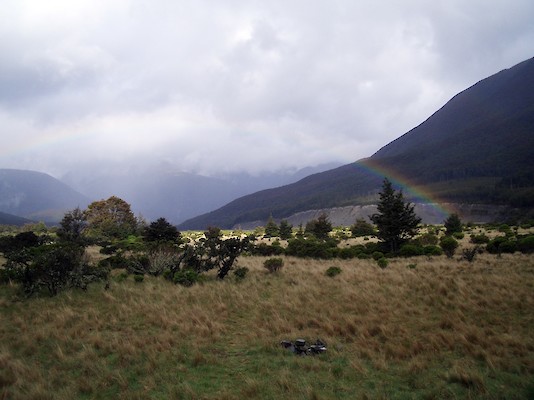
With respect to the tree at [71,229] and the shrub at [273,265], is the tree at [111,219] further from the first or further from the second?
the shrub at [273,265]

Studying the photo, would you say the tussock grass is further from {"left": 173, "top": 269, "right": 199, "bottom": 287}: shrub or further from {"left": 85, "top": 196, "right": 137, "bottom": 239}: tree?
{"left": 85, "top": 196, "right": 137, "bottom": 239}: tree

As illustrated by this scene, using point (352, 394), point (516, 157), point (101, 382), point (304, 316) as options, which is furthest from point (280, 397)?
point (516, 157)

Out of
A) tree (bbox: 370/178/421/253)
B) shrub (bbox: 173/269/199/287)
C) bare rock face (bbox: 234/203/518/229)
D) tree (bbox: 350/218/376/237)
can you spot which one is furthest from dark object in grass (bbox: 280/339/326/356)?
bare rock face (bbox: 234/203/518/229)

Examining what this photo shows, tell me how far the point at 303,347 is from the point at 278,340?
0.97 meters

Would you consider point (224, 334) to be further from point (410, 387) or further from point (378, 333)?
point (410, 387)

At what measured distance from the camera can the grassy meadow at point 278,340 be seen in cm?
633

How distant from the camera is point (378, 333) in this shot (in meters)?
8.84

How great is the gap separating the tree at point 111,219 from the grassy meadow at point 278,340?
43997 mm

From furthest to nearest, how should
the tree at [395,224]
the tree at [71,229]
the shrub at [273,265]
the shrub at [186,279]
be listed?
the tree at [71,229]
the tree at [395,224]
the shrub at [273,265]
the shrub at [186,279]

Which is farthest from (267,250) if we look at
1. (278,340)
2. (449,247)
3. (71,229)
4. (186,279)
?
(71,229)

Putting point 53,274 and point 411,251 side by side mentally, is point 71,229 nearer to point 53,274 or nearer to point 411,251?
point 53,274

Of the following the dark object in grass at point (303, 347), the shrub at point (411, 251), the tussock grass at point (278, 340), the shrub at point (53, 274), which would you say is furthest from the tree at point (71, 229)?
the dark object in grass at point (303, 347)

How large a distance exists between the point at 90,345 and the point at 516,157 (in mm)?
244735

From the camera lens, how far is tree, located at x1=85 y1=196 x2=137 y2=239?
56.4m
